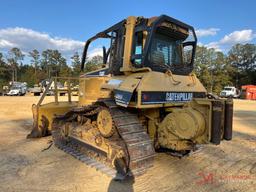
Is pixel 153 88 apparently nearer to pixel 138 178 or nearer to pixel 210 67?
pixel 138 178

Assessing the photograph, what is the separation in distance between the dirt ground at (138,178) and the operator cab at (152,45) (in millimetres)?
2010

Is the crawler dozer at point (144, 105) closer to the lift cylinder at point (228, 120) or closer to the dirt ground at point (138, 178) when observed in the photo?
the lift cylinder at point (228, 120)

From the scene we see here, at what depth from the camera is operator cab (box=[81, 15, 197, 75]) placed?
16.2 ft

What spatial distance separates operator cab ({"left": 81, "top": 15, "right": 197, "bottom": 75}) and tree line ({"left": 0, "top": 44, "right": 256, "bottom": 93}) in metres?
49.1

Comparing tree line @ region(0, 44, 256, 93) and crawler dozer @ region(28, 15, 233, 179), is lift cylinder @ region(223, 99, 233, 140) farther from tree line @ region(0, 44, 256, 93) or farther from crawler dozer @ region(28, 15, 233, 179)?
tree line @ region(0, 44, 256, 93)

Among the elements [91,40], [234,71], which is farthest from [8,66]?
[91,40]

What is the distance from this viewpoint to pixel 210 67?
64.2m

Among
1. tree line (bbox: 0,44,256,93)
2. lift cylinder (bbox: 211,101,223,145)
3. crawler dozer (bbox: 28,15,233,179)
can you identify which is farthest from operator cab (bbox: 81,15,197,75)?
tree line (bbox: 0,44,256,93)

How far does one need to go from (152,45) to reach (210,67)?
6276 centimetres

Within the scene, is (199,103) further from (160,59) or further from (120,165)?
(120,165)

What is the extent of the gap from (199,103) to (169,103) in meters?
0.60

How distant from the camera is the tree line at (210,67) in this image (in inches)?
2349

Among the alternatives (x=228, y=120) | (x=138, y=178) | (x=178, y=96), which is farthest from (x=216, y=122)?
(x=138, y=178)

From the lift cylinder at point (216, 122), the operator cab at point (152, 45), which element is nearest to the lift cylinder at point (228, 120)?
Result: the lift cylinder at point (216, 122)
